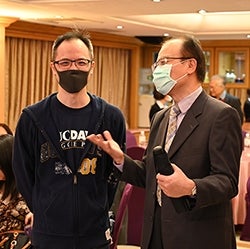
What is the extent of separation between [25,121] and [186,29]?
7.37 m

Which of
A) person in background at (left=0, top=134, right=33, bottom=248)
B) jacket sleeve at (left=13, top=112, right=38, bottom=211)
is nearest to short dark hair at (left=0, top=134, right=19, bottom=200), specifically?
person in background at (left=0, top=134, right=33, bottom=248)

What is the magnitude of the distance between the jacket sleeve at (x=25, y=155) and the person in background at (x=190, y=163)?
1.02ft

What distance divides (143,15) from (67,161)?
5.14 metres

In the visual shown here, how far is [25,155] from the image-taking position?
229cm

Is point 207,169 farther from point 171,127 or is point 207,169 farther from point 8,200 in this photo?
point 8,200

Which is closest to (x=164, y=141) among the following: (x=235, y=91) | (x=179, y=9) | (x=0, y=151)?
(x=0, y=151)

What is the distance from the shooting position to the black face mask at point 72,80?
7.32ft

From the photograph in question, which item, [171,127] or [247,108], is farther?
[247,108]

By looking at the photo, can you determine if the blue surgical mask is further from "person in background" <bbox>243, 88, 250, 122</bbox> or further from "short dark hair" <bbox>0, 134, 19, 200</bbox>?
"person in background" <bbox>243, 88, 250, 122</bbox>

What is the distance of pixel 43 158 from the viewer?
222 cm

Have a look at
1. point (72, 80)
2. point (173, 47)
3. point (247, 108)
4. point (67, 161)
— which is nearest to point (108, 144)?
point (67, 161)

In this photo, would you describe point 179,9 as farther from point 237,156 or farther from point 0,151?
point 237,156

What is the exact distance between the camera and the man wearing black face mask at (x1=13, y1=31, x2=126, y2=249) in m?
2.20

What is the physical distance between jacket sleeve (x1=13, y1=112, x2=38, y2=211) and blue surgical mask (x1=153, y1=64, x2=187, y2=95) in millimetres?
532
